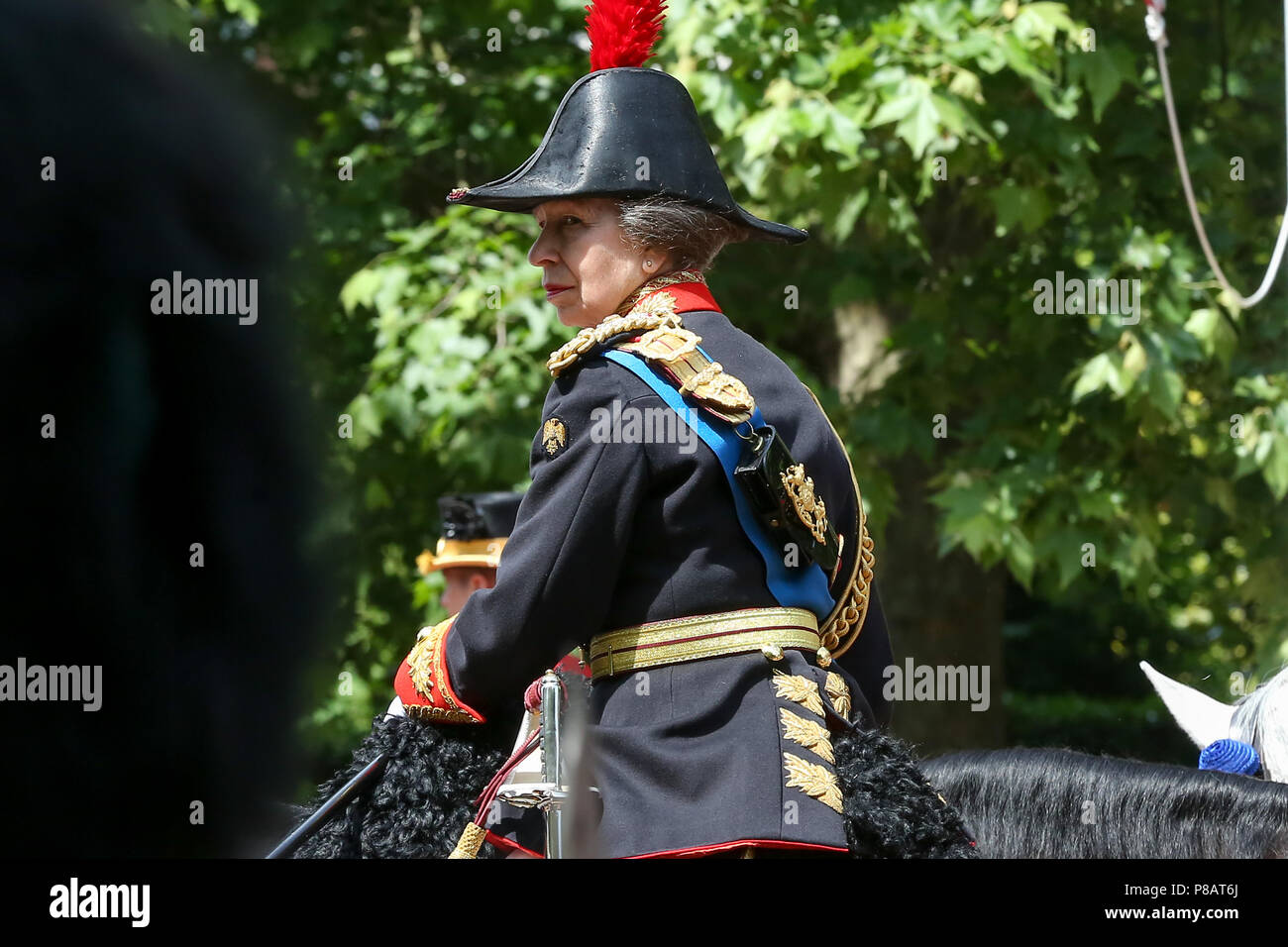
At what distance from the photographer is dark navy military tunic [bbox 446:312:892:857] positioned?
255cm

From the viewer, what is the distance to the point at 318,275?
7445 mm

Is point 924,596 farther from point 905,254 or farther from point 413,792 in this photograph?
point 413,792

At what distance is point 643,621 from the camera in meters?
2.65

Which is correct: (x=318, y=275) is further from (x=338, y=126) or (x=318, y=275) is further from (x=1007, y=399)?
(x=1007, y=399)

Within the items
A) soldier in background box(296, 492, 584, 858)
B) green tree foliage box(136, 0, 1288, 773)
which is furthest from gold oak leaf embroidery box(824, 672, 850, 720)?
green tree foliage box(136, 0, 1288, 773)

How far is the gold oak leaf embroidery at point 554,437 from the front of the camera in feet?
8.57

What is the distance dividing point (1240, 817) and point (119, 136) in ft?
16.3

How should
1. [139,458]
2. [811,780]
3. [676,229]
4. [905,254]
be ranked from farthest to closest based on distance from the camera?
[905,254] → [139,458] → [676,229] → [811,780]

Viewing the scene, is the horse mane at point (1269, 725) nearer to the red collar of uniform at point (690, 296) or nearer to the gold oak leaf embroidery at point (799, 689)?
the gold oak leaf embroidery at point (799, 689)

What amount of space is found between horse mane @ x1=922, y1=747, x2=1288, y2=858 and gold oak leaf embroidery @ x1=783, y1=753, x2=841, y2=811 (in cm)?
57

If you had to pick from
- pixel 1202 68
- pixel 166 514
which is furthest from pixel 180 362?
pixel 1202 68

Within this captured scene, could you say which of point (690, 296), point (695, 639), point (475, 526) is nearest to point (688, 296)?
point (690, 296)

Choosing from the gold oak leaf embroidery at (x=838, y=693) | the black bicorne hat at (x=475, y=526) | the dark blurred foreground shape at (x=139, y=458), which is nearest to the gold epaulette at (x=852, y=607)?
the gold oak leaf embroidery at (x=838, y=693)

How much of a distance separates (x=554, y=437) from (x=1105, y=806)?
4.01 feet
